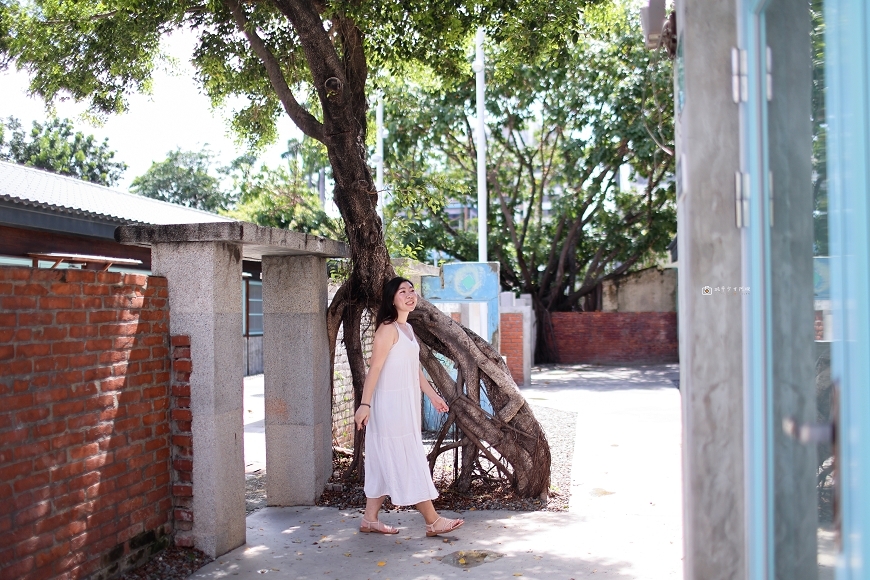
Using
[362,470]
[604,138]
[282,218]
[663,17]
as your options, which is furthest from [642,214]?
[663,17]

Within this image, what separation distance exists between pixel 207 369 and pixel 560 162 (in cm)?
2003

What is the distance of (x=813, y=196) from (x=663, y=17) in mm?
2378

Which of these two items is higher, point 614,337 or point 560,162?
point 560,162

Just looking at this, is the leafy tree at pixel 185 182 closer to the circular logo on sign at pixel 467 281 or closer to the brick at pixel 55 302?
the circular logo on sign at pixel 467 281

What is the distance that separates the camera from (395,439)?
5.56m

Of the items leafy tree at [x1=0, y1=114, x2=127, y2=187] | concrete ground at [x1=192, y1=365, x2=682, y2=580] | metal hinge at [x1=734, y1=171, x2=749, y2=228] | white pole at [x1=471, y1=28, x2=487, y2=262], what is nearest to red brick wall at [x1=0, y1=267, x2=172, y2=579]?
concrete ground at [x1=192, y1=365, x2=682, y2=580]

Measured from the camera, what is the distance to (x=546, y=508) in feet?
21.1

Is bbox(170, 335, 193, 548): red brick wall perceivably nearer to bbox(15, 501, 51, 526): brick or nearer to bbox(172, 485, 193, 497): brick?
bbox(172, 485, 193, 497): brick

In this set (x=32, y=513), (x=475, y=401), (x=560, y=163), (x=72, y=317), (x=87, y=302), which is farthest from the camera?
(x=560, y=163)

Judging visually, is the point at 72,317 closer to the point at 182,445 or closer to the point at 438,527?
the point at 182,445

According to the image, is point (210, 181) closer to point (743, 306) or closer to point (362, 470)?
point (362, 470)

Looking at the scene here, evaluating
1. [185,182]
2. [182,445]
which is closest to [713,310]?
[182,445]

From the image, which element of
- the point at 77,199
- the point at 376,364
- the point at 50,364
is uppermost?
the point at 77,199

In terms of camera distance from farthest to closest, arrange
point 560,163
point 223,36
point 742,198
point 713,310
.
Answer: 1. point 560,163
2. point 223,36
3. point 713,310
4. point 742,198
